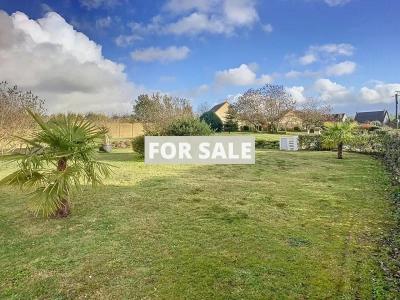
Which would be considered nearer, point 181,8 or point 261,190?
point 261,190

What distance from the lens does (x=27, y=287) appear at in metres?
3.29

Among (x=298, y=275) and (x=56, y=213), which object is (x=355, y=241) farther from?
(x=56, y=213)

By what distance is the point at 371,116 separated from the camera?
65.0 meters

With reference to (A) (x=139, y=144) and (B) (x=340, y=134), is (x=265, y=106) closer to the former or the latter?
(B) (x=340, y=134)

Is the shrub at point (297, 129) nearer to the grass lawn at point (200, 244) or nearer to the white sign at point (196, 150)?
the white sign at point (196, 150)

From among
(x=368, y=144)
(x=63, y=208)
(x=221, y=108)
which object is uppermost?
(x=221, y=108)

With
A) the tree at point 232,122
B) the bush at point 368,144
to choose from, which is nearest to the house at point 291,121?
the tree at point 232,122

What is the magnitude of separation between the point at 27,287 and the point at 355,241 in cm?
419

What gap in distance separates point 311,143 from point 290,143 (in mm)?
1440

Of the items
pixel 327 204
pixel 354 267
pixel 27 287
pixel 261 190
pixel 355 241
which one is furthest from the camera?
pixel 261 190

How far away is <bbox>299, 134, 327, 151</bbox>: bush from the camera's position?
19578 mm

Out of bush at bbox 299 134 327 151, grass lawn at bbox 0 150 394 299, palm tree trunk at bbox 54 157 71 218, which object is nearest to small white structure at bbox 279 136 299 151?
bush at bbox 299 134 327 151

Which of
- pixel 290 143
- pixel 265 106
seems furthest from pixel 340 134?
pixel 265 106

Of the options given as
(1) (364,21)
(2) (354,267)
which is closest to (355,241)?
(2) (354,267)
